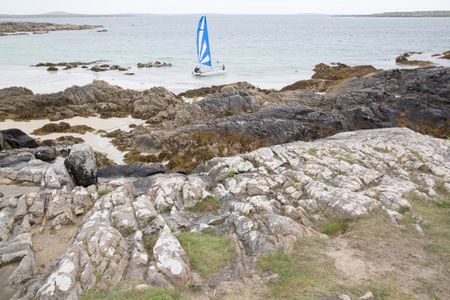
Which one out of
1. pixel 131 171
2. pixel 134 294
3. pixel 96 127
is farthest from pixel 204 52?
pixel 134 294

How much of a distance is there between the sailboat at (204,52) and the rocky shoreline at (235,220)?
96.9 ft

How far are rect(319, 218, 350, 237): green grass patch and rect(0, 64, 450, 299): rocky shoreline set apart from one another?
43 mm

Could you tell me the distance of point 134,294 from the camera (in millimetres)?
8875

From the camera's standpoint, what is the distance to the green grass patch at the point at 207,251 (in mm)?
10335

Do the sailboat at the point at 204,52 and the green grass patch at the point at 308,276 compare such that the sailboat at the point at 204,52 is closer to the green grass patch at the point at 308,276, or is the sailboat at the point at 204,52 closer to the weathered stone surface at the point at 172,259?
the weathered stone surface at the point at 172,259

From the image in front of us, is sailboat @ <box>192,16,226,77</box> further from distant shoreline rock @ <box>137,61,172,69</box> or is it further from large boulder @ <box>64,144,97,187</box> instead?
large boulder @ <box>64,144,97,187</box>

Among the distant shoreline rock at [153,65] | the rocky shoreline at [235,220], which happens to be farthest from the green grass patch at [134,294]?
the distant shoreline rock at [153,65]

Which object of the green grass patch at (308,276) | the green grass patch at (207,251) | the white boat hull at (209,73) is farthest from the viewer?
the white boat hull at (209,73)

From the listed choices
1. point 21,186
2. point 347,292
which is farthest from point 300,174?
point 21,186

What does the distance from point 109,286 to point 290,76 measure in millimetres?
53592

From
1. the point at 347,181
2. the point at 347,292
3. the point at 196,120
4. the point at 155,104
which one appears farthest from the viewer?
the point at 155,104

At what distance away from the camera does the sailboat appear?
49.8m

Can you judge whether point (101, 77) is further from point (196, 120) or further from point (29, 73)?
point (196, 120)

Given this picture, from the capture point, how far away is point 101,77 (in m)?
57.7
